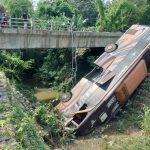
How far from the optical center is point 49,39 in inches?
959

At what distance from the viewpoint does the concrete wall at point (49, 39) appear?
71.6ft

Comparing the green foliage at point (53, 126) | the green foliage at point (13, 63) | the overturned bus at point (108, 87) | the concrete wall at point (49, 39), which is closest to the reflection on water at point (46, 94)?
the green foliage at point (13, 63)

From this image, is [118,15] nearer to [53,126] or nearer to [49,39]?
[49,39]

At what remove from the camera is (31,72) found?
30312 millimetres

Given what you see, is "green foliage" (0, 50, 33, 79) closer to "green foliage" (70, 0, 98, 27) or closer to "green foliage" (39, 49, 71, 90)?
"green foliage" (39, 49, 71, 90)

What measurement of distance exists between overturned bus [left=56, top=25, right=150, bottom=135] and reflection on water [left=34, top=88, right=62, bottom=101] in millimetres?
4224

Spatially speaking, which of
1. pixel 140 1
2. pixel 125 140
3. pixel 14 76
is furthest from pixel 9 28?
pixel 140 1

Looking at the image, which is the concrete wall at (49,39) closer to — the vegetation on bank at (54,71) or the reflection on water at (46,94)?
the vegetation on bank at (54,71)

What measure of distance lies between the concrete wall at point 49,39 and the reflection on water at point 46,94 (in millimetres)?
2979

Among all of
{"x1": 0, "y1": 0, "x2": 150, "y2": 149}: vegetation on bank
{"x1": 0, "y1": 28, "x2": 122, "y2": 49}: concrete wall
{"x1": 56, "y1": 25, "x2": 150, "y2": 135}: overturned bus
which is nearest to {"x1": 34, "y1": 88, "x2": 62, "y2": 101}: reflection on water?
{"x1": 0, "y1": 0, "x2": 150, "y2": 149}: vegetation on bank

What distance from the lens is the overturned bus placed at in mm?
17609

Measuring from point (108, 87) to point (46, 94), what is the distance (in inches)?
283

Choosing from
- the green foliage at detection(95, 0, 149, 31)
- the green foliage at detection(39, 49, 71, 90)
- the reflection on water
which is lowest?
the reflection on water

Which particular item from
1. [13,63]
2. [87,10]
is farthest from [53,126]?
[87,10]
